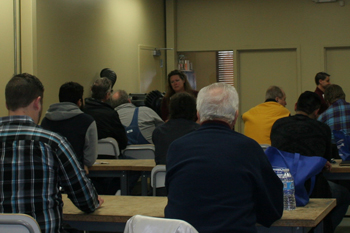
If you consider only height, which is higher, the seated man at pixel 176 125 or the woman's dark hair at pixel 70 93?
the woman's dark hair at pixel 70 93

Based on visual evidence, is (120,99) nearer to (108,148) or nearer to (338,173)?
(108,148)

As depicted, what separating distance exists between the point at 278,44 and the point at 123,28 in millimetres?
3095

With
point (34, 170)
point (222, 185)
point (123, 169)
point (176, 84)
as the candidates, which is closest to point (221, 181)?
point (222, 185)

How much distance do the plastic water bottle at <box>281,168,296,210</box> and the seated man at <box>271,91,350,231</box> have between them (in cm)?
116

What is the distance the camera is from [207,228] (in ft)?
5.72

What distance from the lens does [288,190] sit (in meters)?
2.12

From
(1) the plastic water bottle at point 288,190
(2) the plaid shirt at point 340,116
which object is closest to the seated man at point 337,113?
(2) the plaid shirt at point 340,116

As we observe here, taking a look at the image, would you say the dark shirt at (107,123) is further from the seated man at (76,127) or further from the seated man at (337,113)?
the seated man at (337,113)

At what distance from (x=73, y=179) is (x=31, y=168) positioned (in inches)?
7.3

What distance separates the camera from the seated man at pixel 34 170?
1890mm

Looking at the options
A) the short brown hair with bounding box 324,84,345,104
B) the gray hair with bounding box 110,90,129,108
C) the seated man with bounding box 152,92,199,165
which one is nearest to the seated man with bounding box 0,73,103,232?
the seated man with bounding box 152,92,199,165

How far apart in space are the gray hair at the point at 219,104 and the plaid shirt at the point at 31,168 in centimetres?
60

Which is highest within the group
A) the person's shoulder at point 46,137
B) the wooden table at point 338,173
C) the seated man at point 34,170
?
the person's shoulder at point 46,137

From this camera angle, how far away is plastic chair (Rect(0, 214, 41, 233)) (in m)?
1.68
